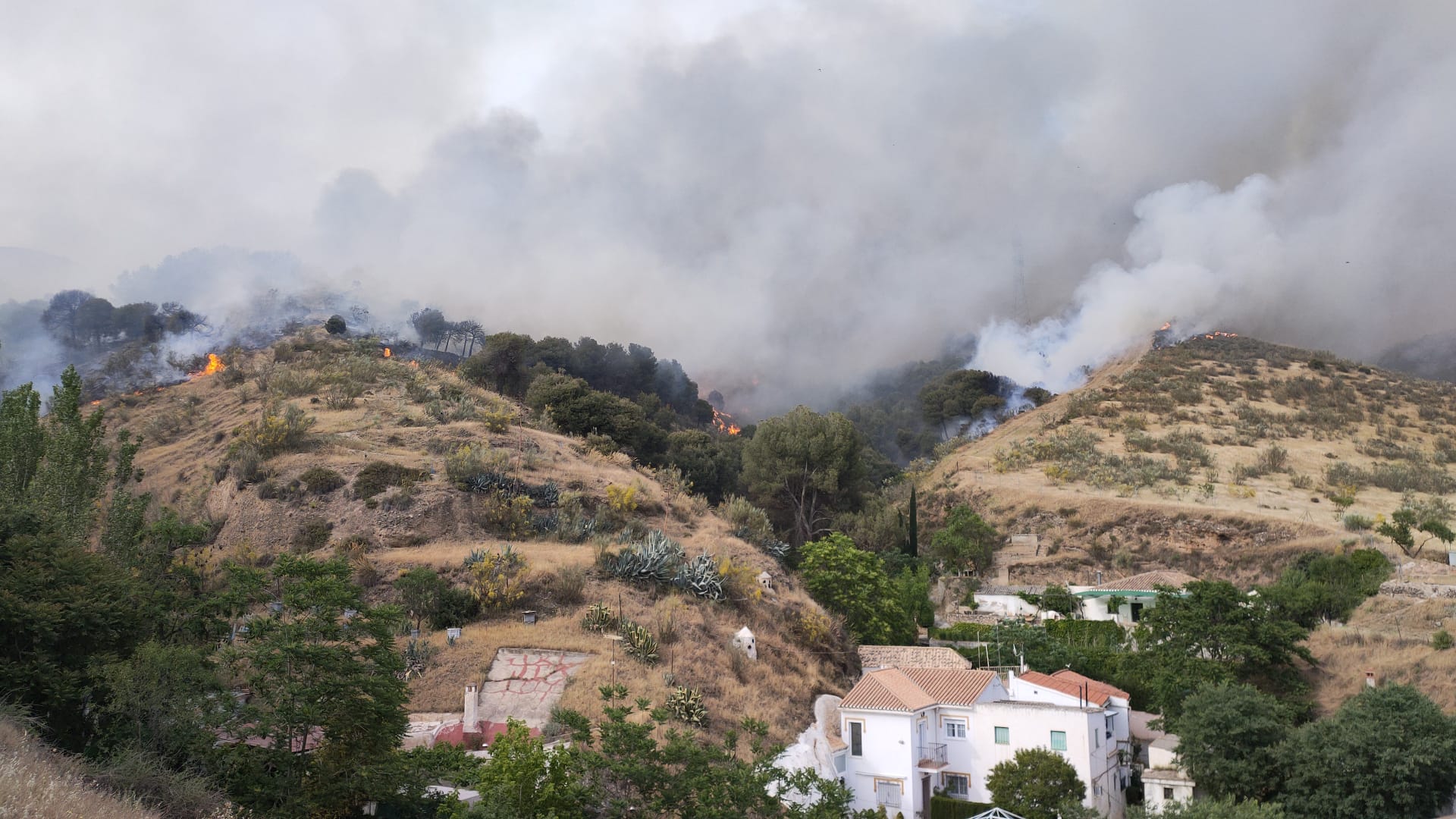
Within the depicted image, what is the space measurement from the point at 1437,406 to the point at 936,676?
5759cm

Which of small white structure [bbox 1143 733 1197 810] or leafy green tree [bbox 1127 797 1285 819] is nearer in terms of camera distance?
leafy green tree [bbox 1127 797 1285 819]

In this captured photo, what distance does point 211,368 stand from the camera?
4769 centimetres

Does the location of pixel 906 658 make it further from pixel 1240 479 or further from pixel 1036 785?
pixel 1240 479

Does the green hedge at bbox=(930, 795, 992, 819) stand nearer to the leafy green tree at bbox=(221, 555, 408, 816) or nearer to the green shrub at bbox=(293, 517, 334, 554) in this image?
the leafy green tree at bbox=(221, 555, 408, 816)

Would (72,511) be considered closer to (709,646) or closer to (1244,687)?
(709,646)

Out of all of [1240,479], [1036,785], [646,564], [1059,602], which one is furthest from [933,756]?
[1240,479]

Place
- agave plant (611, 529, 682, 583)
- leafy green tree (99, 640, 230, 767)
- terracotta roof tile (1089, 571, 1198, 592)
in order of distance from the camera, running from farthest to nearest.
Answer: terracotta roof tile (1089, 571, 1198, 592)
agave plant (611, 529, 682, 583)
leafy green tree (99, 640, 230, 767)

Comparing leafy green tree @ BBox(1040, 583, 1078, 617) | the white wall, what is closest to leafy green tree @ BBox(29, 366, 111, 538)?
the white wall

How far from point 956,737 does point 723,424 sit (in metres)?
53.2

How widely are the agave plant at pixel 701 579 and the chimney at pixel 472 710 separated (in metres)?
7.43

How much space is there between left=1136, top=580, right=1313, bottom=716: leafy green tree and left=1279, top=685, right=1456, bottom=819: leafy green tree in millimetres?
4946

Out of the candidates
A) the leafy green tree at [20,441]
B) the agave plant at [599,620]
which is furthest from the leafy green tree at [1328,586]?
the leafy green tree at [20,441]

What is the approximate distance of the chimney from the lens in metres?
18.7

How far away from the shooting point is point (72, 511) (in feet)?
68.6
